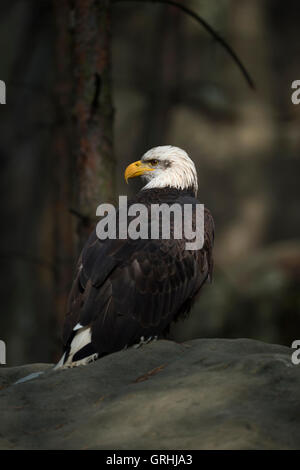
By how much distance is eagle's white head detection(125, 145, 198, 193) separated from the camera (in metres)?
7.44

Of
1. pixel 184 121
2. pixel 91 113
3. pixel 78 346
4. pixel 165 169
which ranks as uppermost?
pixel 184 121

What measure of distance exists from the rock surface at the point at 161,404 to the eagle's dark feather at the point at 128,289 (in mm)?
344

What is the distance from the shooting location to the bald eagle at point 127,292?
5.64 m

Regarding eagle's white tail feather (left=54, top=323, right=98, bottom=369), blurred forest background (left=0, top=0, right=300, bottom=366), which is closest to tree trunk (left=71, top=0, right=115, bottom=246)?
eagle's white tail feather (left=54, top=323, right=98, bottom=369)

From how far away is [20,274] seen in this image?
19.8 metres

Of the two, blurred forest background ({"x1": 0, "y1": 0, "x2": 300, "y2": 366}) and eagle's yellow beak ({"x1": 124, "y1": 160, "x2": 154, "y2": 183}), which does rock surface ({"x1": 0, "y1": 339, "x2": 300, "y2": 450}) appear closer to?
eagle's yellow beak ({"x1": 124, "y1": 160, "x2": 154, "y2": 183})

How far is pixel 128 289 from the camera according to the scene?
578 centimetres

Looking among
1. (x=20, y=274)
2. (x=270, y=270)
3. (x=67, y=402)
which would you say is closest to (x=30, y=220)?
(x=20, y=274)
